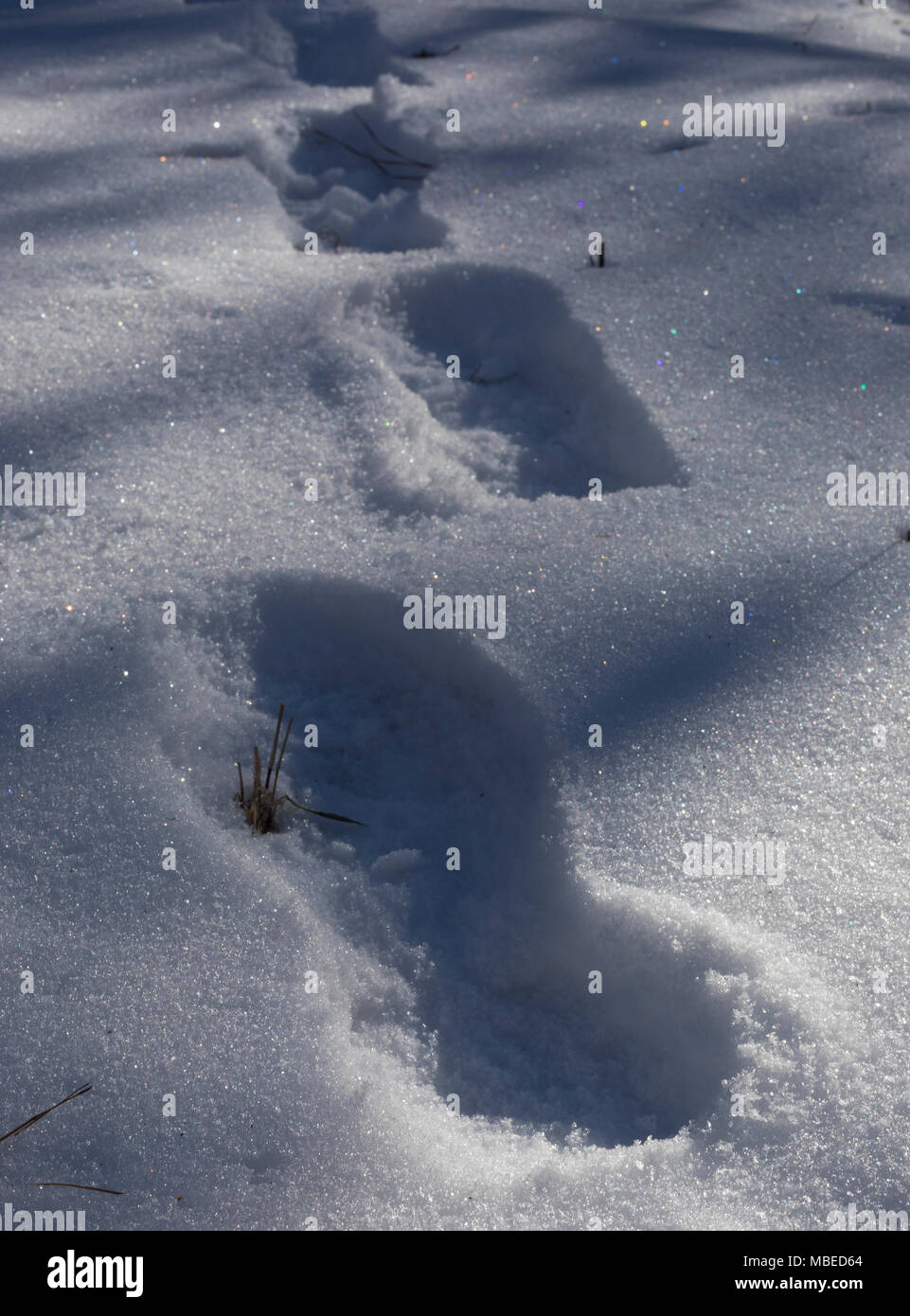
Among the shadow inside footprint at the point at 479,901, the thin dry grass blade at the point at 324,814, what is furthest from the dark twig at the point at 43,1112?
the thin dry grass blade at the point at 324,814

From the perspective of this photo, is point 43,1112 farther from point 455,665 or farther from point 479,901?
point 455,665

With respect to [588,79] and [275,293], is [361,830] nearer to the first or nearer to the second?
[275,293]

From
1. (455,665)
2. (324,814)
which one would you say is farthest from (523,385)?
(324,814)

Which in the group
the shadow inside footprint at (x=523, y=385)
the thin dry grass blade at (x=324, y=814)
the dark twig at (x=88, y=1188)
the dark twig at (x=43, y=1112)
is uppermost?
the shadow inside footprint at (x=523, y=385)

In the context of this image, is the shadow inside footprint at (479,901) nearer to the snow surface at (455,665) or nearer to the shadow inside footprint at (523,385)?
the snow surface at (455,665)

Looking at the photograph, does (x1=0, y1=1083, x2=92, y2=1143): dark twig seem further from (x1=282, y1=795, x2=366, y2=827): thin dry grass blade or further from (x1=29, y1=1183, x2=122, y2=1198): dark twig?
(x1=282, y1=795, x2=366, y2=827): thin dry grass blade

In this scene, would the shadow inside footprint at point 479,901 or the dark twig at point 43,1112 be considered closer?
the dark twig at point 43,1112

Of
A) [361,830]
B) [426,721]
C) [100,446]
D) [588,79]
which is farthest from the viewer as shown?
[588,79]

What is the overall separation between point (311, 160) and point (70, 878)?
203 cm

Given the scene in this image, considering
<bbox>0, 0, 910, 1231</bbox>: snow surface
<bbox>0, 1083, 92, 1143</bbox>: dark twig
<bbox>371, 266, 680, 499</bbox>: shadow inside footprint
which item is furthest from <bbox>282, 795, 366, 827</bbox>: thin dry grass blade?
<bbox>371, 266, 680, 499</bbox>: shadow inside footprint

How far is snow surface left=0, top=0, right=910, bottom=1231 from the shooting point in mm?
1142

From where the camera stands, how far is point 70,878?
4.17 feet

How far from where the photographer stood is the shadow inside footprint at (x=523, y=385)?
1.89m
